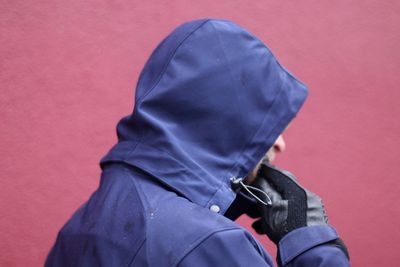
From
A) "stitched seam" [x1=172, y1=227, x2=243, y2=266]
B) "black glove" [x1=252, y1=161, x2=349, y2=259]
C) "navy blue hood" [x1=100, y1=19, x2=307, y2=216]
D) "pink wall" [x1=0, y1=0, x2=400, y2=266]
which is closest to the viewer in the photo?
"stitched seam" [x1=172, y1=227, x2=243, y2=266]

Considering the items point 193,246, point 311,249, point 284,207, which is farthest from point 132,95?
point 193,246

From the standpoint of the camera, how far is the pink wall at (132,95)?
4.85 ft

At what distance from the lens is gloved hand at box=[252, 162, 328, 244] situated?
780 mm

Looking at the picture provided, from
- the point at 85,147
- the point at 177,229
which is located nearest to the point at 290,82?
the point at 177,229

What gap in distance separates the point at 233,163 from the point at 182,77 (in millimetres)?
169

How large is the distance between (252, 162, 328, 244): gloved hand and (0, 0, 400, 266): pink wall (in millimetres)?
846

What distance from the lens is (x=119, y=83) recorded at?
155 cm

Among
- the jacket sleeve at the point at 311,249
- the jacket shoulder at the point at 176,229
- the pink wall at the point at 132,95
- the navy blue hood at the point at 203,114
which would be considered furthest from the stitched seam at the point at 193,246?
the pink wall at the point at 132,95

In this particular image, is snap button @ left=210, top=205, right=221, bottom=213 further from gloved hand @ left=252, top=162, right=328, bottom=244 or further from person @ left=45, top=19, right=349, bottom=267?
gloved hand @ left=252, top=162, right=328, bottom=244

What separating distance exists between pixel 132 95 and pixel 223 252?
1.14 m

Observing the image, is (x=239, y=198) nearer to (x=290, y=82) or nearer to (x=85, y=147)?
(x=290, y=82)

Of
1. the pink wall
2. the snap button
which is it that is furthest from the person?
the pink wall

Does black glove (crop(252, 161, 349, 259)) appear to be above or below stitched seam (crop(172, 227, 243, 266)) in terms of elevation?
below

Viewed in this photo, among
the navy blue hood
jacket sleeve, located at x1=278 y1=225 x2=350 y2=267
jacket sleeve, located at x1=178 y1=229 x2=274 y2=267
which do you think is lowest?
jacket sleeve, located at x1=278 y1=225 x2=350 y2=267
